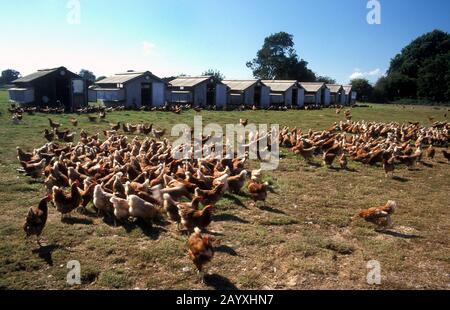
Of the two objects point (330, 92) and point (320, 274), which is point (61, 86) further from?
point (330, 92)

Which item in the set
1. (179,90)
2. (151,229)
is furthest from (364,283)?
(179,90)

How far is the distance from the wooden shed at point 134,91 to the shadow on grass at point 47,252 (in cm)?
3010

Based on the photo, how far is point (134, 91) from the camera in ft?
120

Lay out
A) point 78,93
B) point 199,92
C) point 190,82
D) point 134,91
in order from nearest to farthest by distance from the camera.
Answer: point 78,93
point 134,91
point 199,92
point 190,82

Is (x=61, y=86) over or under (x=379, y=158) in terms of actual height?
over

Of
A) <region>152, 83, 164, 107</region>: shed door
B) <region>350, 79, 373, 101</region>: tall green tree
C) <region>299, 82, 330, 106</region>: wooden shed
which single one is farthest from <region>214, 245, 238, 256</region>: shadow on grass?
<region>350, 79, 373, 101</region>: tall green tree

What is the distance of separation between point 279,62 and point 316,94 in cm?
3612

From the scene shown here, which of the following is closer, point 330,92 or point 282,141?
point 282,141

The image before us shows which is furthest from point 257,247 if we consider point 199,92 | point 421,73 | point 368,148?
point 421,73

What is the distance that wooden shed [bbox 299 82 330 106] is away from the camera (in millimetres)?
54594

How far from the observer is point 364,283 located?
18.6 feet

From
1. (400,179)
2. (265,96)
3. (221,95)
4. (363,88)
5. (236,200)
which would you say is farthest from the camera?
(363,88)

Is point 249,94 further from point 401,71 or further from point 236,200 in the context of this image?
point 401,71
